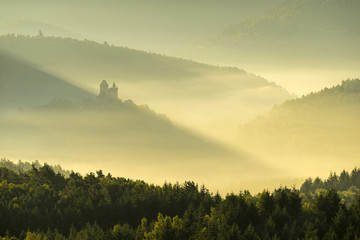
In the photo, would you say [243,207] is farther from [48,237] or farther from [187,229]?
[48,237]

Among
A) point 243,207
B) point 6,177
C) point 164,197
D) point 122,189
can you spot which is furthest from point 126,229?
point 6,177

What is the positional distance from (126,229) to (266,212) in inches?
975

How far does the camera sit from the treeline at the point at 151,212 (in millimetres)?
89375

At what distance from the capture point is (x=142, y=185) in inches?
5782

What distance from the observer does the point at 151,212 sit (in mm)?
126188

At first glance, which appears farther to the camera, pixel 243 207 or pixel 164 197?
pixel 164 197

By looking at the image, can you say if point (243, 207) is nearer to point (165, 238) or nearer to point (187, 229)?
point (187, 229)

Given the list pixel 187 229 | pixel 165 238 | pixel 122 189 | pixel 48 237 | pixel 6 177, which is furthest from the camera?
pixel 6 177

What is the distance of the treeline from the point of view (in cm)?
8938

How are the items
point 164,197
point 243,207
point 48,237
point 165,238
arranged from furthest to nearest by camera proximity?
point 164,197 → point 243,207 → point 48,237 → point 165,238

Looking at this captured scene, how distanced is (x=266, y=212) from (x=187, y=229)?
22604mm

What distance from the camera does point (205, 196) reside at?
135 metres

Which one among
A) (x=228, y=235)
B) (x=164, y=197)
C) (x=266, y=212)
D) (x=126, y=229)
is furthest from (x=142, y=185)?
(x=228, y=235)

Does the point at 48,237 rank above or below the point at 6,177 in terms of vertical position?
below
